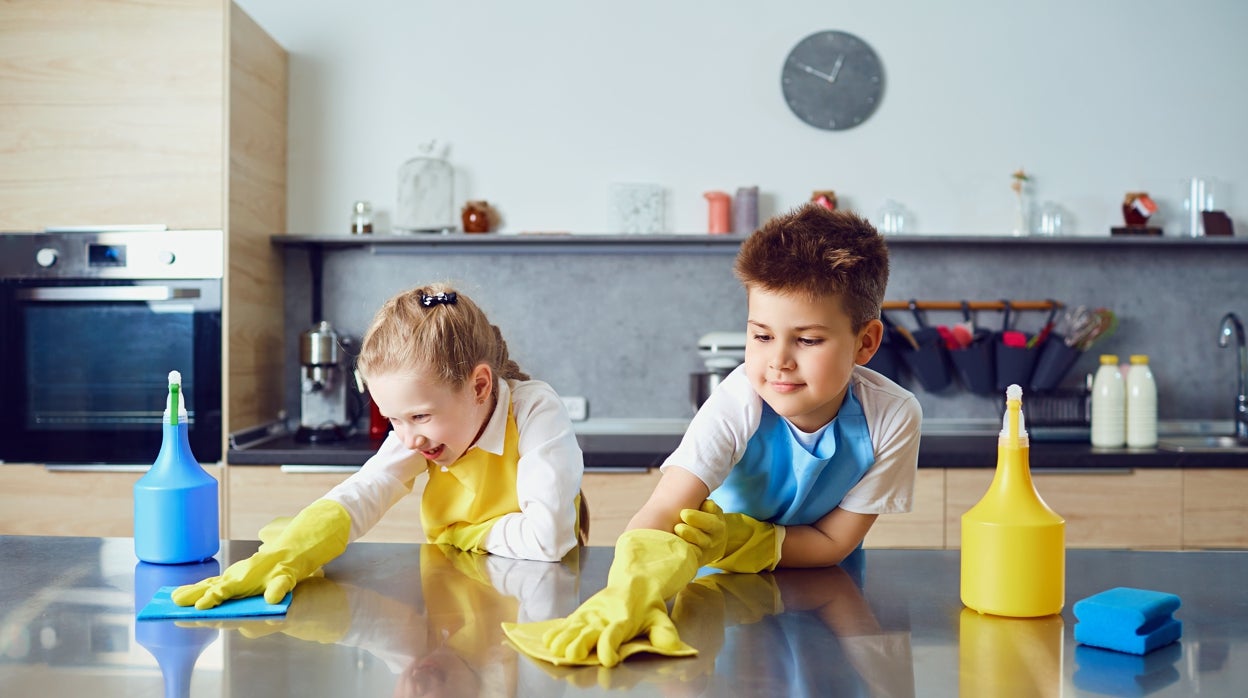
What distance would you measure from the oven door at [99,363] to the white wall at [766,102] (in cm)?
58

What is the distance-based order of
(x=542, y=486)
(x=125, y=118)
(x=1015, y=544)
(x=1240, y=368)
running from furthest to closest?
(x=1240, y=368), (x=125, y=118), (x=542, y=486), (x=1015, y=544)

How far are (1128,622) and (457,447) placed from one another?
79cm

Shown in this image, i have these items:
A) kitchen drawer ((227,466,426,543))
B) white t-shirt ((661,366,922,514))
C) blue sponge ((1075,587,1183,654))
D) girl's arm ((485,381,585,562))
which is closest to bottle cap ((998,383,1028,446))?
blue sponge ((1075,587,1183,654))

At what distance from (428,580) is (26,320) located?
2.14 meters

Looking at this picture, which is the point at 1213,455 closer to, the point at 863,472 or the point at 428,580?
the point at 863,472

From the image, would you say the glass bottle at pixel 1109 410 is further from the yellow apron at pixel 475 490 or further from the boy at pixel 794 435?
the yellow apron at pixel 475 490

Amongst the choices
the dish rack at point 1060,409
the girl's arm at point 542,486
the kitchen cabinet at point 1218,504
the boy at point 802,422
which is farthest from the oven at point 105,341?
the kitchen cabinet at point 1218,504

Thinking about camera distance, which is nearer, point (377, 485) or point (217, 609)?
point (217, 609)

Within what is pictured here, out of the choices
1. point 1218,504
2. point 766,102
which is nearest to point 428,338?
point 766,102

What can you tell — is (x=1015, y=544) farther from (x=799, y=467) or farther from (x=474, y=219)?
(x=474, y=219)

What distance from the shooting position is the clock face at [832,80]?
10.0 feet

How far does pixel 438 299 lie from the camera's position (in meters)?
1.36

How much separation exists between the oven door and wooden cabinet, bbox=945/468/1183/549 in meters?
1.87

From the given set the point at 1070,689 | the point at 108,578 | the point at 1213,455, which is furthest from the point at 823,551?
the point at 1213,455
